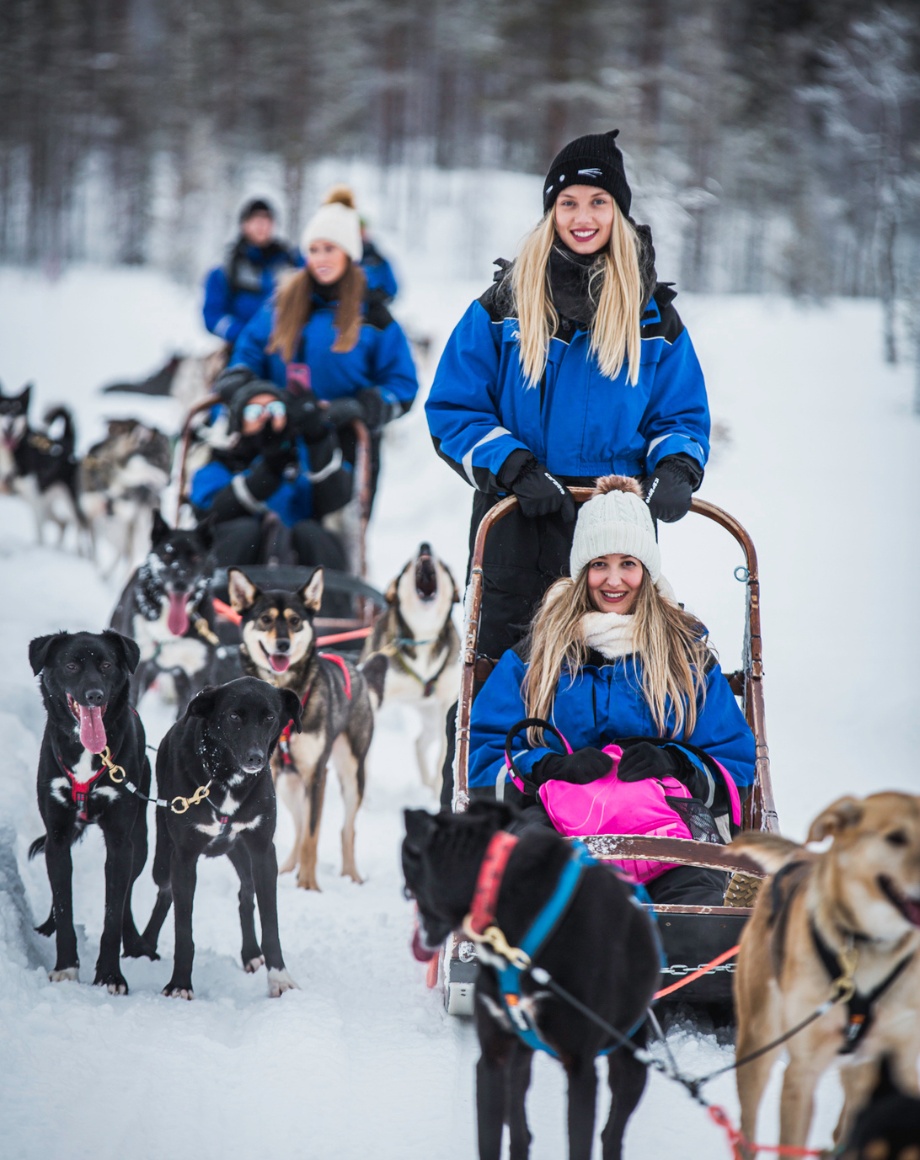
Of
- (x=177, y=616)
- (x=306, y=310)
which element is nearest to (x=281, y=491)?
(x=306, y=310)

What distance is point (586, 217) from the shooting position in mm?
2967

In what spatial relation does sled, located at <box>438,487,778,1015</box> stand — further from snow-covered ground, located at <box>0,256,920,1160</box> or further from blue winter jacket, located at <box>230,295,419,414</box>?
blue winter jacket, located at <box>230,295,419,414</box>

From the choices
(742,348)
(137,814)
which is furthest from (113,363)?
(137,814)

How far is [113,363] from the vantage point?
61.9 ft

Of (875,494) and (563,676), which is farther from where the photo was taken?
(875,494)

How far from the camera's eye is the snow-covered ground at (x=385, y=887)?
2207 mm

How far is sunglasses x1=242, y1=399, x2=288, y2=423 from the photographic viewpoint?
4906 mm

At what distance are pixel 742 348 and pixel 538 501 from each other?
13.4 metres

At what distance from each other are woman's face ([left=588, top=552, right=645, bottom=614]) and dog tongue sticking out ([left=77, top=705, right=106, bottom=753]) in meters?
1.29

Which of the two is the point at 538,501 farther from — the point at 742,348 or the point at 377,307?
the point at 742,348

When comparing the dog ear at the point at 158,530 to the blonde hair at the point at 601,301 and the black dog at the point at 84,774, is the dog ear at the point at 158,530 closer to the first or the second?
the black dog at the point at 84,774

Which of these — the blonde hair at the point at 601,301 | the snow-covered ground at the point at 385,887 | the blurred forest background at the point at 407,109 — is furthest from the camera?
the blurred forest background at the point at 407,109

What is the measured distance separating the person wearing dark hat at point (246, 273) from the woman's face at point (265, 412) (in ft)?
9.50

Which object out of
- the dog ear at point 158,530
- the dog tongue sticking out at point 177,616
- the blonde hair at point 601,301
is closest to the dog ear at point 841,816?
the blonde hair at point 601,301
